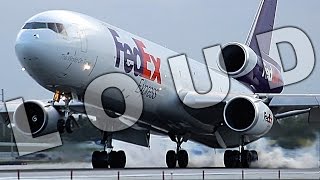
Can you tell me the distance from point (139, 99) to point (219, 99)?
4931 millimetres

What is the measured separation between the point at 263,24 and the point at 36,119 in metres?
19.9

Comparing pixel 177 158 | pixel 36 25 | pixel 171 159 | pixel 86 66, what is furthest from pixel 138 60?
pixel 171 159

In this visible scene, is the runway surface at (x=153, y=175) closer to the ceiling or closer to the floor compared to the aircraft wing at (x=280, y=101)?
closer to the floor

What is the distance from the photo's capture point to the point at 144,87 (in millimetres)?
36094

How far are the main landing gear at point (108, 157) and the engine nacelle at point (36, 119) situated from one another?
9.77 feet

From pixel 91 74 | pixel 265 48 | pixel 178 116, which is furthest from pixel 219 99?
pixel 265 48

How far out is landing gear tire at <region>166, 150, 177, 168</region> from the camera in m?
43.6

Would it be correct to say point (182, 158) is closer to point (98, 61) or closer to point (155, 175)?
point (98, 61)

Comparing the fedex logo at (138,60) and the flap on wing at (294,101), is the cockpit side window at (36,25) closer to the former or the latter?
the fedex logo at (138,60)

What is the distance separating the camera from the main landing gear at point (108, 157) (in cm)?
3994

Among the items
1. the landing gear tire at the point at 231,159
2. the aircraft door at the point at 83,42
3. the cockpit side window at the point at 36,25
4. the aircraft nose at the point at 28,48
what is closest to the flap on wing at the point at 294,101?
the landing gear tire at the point at 231,159

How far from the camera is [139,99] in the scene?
3612 cm

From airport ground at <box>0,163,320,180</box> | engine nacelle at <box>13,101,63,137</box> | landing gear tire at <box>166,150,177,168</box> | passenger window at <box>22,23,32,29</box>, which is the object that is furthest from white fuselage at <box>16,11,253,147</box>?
engine nacelle at <box>13,101,63,137</box>

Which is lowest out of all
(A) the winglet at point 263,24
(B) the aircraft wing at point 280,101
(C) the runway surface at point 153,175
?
(C) the runway surface at point 153,175
